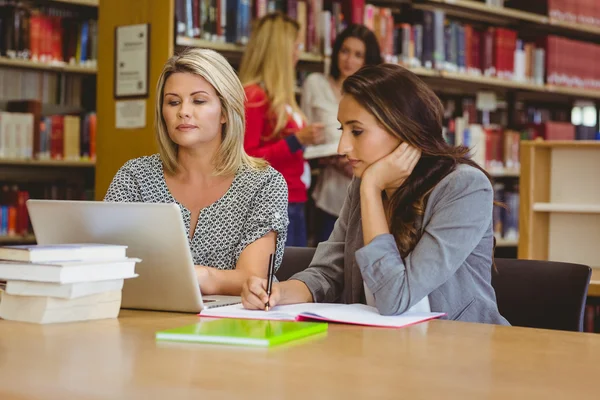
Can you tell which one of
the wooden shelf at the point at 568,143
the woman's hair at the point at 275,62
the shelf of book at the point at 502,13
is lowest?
the wooden shelf at the point at 568,143

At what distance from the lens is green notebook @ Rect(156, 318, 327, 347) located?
4.10ft

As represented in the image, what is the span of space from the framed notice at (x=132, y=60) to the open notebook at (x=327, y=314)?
6.83 feet

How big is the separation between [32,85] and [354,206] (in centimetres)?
294

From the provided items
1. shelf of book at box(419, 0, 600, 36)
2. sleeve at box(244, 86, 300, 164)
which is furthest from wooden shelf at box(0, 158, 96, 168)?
shelf of book at box(419, 0, 600, 36)

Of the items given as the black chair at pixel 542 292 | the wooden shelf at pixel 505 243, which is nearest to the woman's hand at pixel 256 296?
the black chair at pixel 542 292

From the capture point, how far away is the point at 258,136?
3.37 m

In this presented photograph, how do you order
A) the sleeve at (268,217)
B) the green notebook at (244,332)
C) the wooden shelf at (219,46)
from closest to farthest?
the green notebook at (244,332) < the sleeve at (268,217) < the wooden shelf at (219,46)

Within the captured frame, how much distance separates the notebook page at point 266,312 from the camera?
1502 mm

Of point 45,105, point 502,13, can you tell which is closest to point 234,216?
point 45,105

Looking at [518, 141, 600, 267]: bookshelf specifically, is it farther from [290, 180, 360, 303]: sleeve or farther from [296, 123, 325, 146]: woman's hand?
[290, 180, 360, 303]: sleeve

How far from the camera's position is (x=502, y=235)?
17.3 ft

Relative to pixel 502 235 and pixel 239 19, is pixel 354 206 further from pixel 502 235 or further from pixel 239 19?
pixel 502 235

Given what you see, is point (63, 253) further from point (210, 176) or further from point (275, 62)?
point (275, 62)

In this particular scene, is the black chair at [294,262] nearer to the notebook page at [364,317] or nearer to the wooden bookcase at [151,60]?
the notebook page at [364,317]
